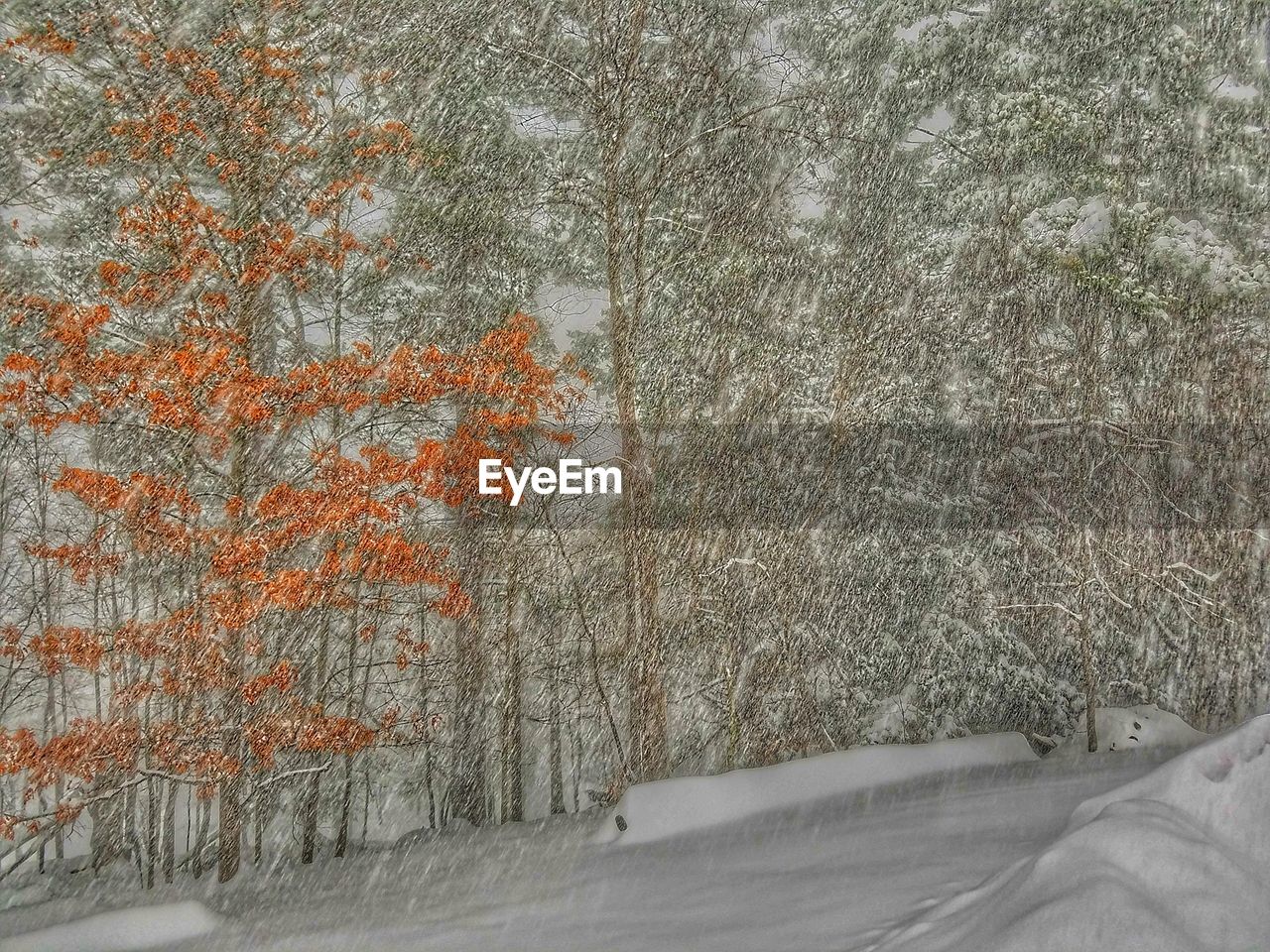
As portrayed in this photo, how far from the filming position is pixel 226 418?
146 inches

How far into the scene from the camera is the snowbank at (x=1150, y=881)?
1709 mm

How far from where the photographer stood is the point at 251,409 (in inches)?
147

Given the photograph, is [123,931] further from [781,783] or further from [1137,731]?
[1137,731]

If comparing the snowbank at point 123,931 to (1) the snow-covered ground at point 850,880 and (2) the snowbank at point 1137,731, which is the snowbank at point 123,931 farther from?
(2) the snowbank at point 1137,731

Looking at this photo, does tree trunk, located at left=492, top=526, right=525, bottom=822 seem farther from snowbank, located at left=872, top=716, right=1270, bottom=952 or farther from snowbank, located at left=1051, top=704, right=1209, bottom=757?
snowbank, located at left=1051, top=704, right=1209, bottom=757

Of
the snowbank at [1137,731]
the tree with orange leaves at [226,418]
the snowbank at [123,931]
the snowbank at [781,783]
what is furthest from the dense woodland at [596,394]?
the snowbank at [123,931]

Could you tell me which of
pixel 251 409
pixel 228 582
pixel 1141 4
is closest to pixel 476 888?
pixel 228 582

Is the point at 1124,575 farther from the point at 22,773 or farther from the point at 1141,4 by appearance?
Answer: the point at 22,773

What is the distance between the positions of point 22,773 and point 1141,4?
261 inches

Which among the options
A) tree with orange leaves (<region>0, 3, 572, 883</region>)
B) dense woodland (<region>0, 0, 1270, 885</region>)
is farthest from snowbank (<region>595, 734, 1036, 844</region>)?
tree with orange leaves (<region>0, 3, 572, 883</region>)

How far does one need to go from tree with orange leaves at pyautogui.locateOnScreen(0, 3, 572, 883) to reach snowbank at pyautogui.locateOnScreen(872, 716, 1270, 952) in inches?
105

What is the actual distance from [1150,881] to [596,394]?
118 inches

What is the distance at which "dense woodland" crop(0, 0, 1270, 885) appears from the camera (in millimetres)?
3660

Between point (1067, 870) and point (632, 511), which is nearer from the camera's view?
point (1067, 870)
